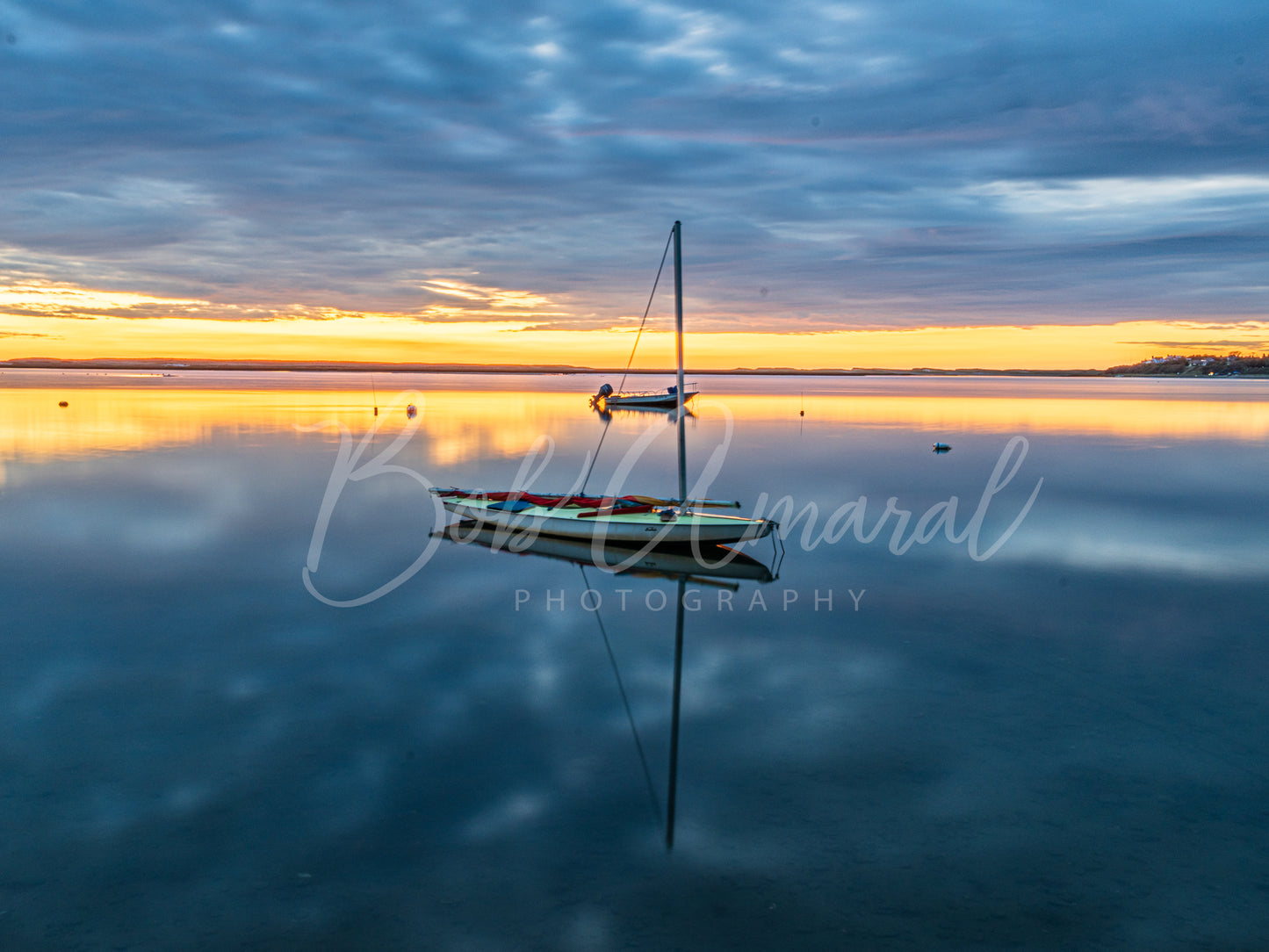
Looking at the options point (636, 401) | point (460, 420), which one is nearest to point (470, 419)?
point (460, 420)

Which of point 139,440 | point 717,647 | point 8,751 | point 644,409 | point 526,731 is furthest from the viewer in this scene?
point 644,409

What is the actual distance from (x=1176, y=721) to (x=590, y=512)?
15644mm

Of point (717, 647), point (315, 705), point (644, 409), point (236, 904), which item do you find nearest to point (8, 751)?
point (315, 705)

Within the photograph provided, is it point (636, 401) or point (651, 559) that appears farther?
point (636, 401)

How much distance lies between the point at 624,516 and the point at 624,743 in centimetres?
1261

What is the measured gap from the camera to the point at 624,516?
24297 millimetres

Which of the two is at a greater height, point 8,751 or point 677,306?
point 677,306

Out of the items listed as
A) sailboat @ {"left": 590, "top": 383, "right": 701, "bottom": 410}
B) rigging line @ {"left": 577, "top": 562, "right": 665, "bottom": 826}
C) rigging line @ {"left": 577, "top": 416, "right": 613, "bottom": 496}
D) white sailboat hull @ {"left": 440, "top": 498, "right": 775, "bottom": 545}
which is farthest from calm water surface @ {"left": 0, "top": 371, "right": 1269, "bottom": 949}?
sailboat @ {"left": 590, "top": 383, "right": 701, "bottom": 410}

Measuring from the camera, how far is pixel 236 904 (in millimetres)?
8172

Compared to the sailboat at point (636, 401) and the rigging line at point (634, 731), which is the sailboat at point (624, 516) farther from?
the sailboat at point (636, 401)

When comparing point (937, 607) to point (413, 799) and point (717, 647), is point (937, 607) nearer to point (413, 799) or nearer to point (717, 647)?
point (717, 647)

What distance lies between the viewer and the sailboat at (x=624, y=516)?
23594 millimetres

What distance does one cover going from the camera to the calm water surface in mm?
8188

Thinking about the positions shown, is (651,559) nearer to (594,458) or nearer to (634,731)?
(634,731)
